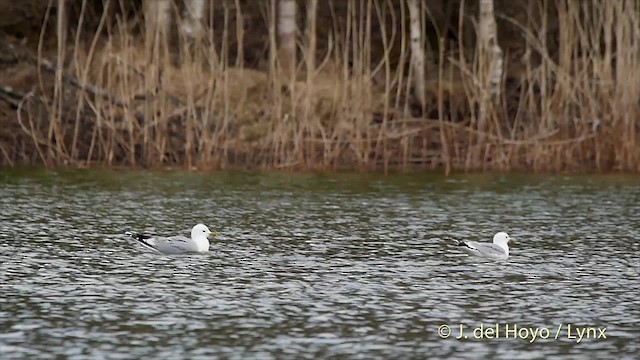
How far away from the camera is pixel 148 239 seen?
51.1 ft

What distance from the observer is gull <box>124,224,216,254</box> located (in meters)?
15.5

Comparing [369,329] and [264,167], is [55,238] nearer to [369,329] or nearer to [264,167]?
[369,329]

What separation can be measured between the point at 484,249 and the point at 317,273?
2025 millimetres

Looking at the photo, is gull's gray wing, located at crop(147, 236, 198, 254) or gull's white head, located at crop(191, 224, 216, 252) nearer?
gull's gray wing, located at crop(147, 236, 198, 254)

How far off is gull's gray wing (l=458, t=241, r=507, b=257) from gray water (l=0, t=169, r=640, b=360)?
0.13 m

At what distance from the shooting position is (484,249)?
15328 mm

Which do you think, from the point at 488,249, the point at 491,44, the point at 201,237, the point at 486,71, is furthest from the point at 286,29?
the point at 488,249

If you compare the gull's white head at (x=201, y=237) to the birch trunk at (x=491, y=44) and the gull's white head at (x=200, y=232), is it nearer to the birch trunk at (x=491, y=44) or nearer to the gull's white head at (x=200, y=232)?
the gull's white head at (x=200, y=232)

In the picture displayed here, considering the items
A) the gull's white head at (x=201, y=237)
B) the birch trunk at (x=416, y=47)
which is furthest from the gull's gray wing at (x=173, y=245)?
the birch trunk at (x=416, y=47)

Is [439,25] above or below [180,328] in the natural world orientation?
above

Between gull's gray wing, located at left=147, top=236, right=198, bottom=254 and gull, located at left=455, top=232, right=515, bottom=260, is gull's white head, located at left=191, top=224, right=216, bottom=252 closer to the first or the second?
gull's gray wing, located at left=147, top=236, right=198, bottom=254

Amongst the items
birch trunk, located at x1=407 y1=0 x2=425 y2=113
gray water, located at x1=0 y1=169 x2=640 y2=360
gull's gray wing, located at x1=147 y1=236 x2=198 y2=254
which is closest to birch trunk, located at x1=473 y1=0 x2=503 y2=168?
birch trunk, located at x1=407 y1=0 x2=425 y2=113

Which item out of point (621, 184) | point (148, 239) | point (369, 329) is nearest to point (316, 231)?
point (148, 239)

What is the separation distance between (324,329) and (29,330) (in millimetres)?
2247
